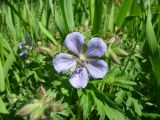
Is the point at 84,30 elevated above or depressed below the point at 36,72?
above

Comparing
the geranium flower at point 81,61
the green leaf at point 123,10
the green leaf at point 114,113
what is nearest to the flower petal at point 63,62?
the geranium flower at point 81,61

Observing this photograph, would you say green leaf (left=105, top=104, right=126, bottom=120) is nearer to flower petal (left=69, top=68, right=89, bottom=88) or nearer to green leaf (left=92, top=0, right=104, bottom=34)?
flower petal (left=69, top=68, right=89, bottom=88)

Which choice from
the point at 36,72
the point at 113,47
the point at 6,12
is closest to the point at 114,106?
the point at 113,47

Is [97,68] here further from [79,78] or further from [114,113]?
[114,113]

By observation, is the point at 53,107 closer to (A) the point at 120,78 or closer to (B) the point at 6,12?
(A) the point at 120,78

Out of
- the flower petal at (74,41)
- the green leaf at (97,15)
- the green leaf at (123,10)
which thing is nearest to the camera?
the flower petal at (74,41)

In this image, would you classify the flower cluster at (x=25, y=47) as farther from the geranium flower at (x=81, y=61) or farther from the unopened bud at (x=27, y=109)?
the unopened bud at (x=27, y=109)
